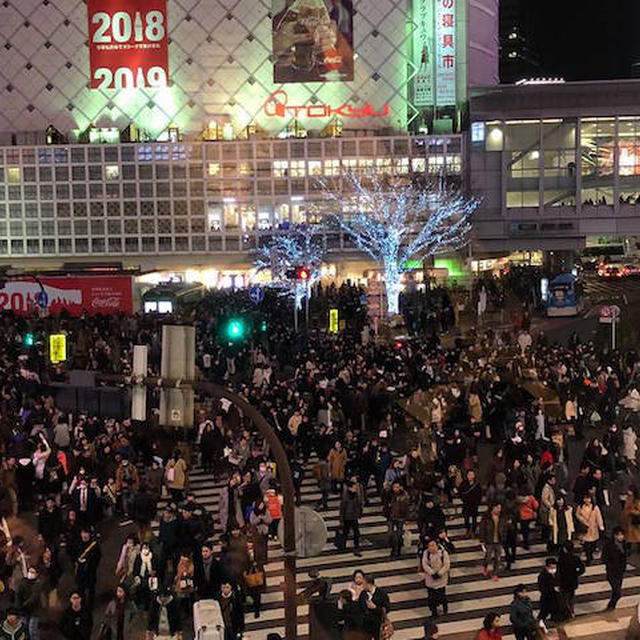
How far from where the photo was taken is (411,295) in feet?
137

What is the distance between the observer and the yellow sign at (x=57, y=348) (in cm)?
2344

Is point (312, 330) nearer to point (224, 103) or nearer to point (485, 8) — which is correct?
point (224, 103)

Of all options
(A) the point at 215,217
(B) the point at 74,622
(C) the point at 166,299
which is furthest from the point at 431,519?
(A) the point at 215,217

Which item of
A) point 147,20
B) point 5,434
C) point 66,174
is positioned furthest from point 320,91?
point 5,434

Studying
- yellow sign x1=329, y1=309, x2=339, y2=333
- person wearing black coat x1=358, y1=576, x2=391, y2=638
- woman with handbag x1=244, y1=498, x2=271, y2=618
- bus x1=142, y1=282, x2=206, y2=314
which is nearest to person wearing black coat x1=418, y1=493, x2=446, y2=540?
woman with handbag x1=244, y1=498, x2=271, y2=618

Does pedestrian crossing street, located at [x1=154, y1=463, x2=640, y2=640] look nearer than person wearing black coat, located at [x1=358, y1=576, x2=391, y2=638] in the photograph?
No

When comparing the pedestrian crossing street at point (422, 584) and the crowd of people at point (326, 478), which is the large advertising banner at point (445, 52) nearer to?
the crowd of people at point (326, 478)

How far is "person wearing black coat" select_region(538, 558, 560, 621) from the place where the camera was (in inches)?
434

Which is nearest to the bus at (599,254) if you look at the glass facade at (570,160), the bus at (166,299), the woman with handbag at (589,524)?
the glass facade at (570,160)

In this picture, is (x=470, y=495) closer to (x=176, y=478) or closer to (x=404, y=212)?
(x=176, y=478)

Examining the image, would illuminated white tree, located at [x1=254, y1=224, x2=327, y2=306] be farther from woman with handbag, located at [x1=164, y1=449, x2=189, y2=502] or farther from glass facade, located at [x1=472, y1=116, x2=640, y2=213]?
woman with handbag, located at [x1=164, y1=449, x2=189, y2=502]

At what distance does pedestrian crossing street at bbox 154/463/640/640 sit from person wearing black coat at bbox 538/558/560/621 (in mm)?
650

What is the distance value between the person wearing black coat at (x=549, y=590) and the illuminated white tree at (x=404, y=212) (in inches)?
1383

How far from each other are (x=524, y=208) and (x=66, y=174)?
85.8ft
